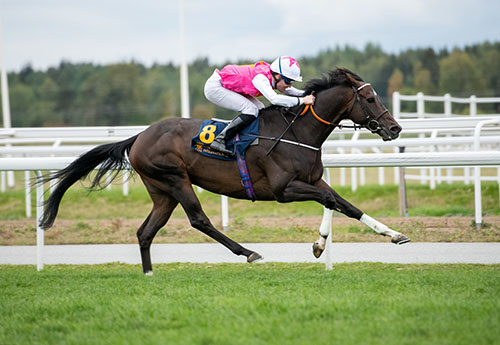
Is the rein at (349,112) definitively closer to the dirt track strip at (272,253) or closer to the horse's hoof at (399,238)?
the horse's hoof at (399,238)

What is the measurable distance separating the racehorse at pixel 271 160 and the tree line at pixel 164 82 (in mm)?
34690

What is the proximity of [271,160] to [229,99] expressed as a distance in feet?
2.37

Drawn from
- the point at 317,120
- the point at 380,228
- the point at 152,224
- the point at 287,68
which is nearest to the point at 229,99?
the point at 287,68

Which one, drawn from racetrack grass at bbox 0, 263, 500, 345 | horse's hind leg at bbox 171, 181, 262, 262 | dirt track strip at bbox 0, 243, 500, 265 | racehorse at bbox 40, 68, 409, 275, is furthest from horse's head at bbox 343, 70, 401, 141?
horse's hind leg at bbox 171, 181, 262, 262

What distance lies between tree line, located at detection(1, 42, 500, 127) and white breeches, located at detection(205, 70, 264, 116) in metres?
34.8

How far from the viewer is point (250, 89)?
6.23m

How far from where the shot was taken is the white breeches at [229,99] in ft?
20.5

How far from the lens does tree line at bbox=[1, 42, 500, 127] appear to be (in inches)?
1666

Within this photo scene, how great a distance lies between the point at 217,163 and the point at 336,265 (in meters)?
1.43

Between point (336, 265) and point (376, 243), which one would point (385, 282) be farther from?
point (376, 243)

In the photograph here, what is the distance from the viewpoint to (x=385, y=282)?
5.19 m

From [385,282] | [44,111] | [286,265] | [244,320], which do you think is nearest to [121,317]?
[244,320]

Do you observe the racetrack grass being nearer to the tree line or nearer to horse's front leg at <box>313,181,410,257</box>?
horse's front leg at <box>313,181,410,257</box>

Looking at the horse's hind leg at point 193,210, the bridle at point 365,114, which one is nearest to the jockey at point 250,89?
the bridle at point 365,114
